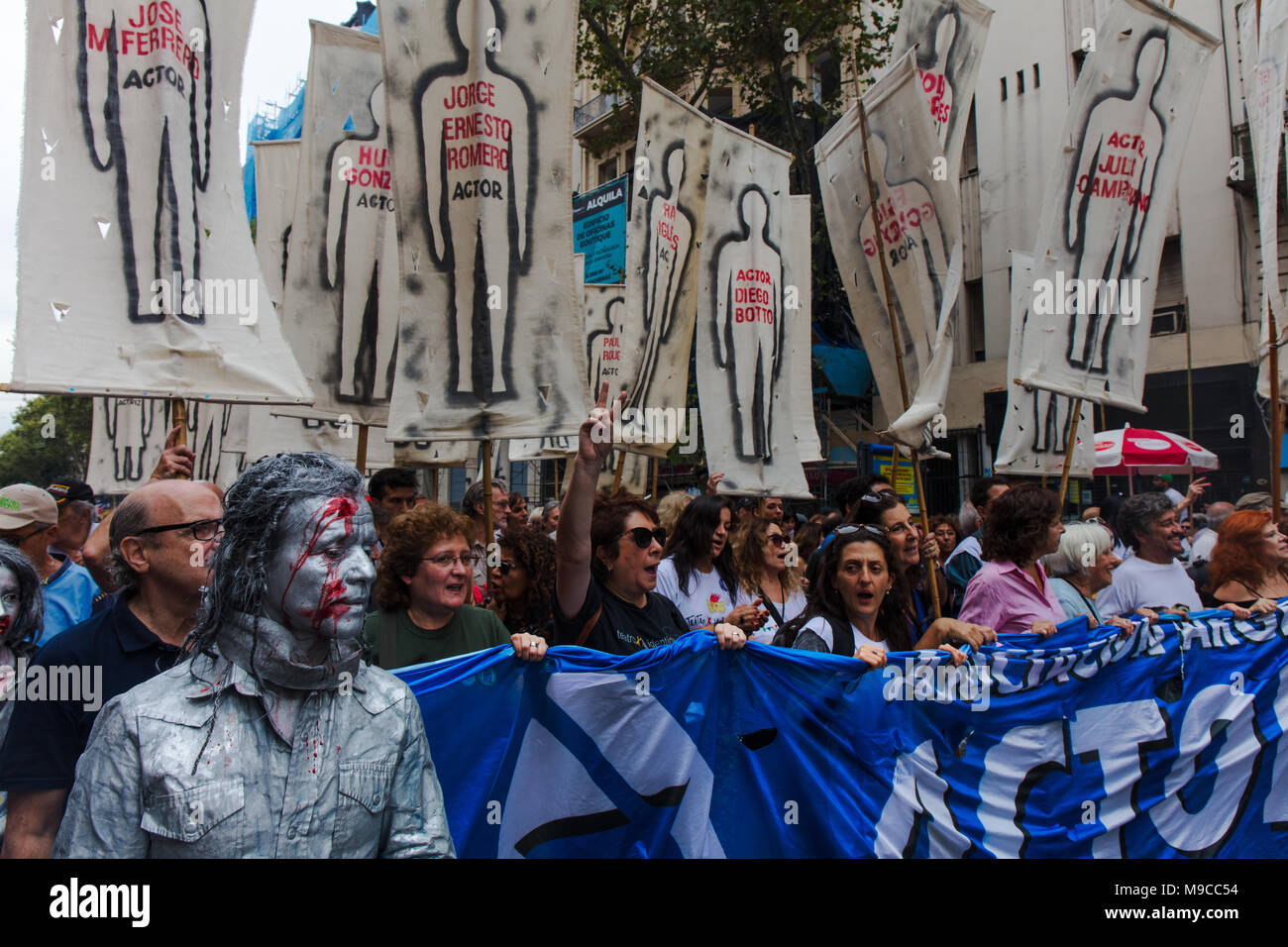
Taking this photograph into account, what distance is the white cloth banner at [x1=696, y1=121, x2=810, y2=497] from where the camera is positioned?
21.1 ft

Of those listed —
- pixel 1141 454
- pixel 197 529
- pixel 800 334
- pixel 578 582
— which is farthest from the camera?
pixel 1141 454

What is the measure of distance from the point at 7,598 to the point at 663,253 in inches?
190

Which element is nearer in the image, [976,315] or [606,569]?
[606,569]

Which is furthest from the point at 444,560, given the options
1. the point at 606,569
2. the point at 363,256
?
the point at 363,256

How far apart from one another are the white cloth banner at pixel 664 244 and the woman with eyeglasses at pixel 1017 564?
109 inches

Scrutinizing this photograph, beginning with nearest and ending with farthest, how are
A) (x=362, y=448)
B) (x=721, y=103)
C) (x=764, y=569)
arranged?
(x=764, y=569) → (x=362, y=448) → (x=721, y=103)

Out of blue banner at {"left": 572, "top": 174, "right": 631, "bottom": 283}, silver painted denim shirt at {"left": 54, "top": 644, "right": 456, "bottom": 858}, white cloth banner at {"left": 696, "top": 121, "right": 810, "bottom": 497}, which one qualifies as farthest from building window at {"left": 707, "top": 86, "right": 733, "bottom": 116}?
silver painted denim shirt at {"left": 54, "top": 644, "right": 456, "bottom": 858}

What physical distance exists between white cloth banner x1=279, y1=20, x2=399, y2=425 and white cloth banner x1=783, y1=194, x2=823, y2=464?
319 centimetres

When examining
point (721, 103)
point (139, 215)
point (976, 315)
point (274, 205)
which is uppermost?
point (721, 103)

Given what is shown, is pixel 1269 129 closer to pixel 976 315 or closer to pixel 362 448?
pixel 362 448

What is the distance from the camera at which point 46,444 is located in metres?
44.1

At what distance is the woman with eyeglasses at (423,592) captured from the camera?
9.74ft

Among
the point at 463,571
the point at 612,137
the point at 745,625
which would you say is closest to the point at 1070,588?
the point at 745,625

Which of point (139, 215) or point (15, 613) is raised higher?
point (139, 215)
